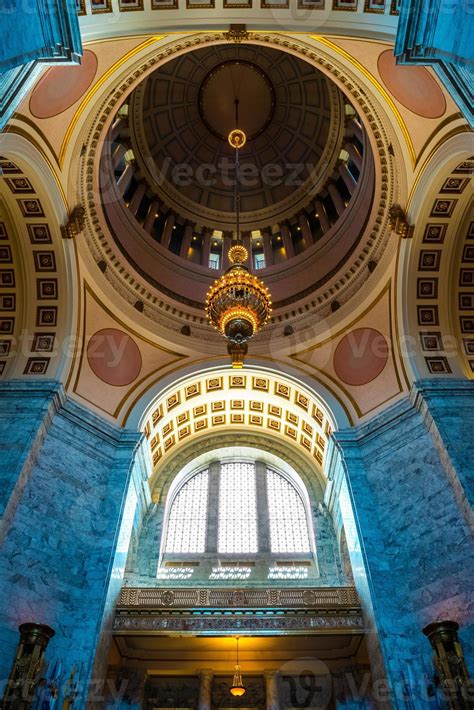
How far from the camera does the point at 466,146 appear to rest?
842 cm

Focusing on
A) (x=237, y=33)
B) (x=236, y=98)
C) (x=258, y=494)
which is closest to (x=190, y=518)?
(x=258, y=494)

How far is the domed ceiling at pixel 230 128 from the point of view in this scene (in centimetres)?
1538

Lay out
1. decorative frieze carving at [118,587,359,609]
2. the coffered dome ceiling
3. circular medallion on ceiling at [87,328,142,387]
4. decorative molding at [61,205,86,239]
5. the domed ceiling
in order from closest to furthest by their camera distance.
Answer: decorative frieze carving at [118,587,359,609], decorative molding at [61,205,86,239], circular medallion on ceiling at [87,328,142,387], the coffered dome ceiling, the domed ceiling

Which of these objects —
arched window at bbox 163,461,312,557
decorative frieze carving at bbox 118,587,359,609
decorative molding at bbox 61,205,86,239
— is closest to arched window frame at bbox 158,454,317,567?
arched window at bbox 163,461,312,557

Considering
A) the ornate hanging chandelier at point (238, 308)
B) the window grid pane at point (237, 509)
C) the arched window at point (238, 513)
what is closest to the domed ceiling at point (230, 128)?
the ornate hanging chandelier at point (238, 308)

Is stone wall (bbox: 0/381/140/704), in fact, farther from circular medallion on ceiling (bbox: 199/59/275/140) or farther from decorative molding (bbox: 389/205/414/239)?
circular medallion on ceiling (bbox: 199/59/275/140)

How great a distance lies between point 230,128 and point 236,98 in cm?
110

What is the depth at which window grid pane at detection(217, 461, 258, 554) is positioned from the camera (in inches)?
513

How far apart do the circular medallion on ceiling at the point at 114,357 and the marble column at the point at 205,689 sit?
268 inches

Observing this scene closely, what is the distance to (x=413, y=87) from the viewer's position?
8688 millimetres

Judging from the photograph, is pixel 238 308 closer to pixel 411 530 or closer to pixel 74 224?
pixel 74 224

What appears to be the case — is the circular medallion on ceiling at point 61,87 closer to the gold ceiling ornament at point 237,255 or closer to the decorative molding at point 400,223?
the gold ceiling ornament at point 237,255

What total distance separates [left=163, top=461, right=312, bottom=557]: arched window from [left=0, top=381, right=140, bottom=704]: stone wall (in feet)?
12.4

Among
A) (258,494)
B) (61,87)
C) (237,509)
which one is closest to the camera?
(61,87)
